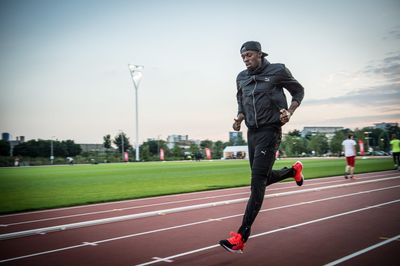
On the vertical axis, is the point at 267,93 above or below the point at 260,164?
above

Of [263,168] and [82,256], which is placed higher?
[263,168]

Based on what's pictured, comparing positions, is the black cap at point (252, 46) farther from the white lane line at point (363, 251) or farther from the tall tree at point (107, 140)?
the tall tree at point (107, 140)

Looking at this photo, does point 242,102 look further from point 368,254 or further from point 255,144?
point 368,254

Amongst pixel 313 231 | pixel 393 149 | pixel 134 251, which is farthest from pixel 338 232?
pixel 393 149

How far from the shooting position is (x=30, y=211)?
29.6 ft

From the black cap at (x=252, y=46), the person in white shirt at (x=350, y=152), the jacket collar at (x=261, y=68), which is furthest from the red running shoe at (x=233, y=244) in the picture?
the person in white shirt at (x=350, y=152)

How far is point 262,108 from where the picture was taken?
4430 millimetres

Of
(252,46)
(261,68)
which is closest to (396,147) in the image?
(261,68)

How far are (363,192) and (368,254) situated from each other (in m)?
6.82

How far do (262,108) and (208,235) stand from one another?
2.21m

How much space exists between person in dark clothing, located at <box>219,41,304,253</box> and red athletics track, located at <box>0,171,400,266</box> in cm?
85

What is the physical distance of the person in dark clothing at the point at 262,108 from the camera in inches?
173

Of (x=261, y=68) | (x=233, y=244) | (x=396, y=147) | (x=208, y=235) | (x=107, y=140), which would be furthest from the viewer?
(x=107, y=140)

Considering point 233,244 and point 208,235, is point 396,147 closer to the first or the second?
point 208,235
